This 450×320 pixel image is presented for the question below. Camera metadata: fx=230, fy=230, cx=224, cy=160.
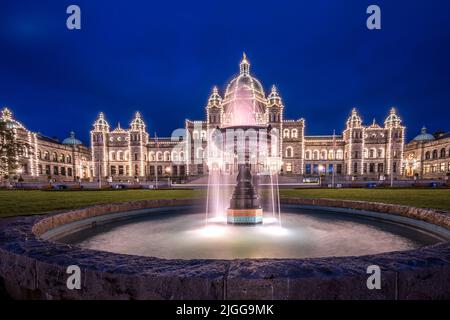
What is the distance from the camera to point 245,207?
27.2ft

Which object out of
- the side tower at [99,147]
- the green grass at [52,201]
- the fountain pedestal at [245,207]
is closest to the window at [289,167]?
the green grass at [52,201]

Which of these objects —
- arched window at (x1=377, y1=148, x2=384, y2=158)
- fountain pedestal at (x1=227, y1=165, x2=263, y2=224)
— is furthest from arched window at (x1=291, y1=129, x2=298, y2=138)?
fountain pedestal at (x1=227, y1=165, x2=263, y2=224)

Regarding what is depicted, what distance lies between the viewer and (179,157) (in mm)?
74188

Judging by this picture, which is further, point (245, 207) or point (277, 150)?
point (277, 150)

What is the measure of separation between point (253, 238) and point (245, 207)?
2.12m

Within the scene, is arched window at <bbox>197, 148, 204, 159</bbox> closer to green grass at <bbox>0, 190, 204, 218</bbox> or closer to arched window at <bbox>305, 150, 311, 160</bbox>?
arched window at <bbox>305, 150, 311, 160</bbox>

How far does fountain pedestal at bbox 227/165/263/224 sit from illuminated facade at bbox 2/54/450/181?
5314 cm

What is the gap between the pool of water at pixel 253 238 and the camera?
5129 mm

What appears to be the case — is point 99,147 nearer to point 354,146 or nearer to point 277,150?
point 277,150

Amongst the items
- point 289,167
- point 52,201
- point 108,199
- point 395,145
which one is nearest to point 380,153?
point 395,145

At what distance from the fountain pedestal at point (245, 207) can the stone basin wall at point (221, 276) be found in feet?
17.4
